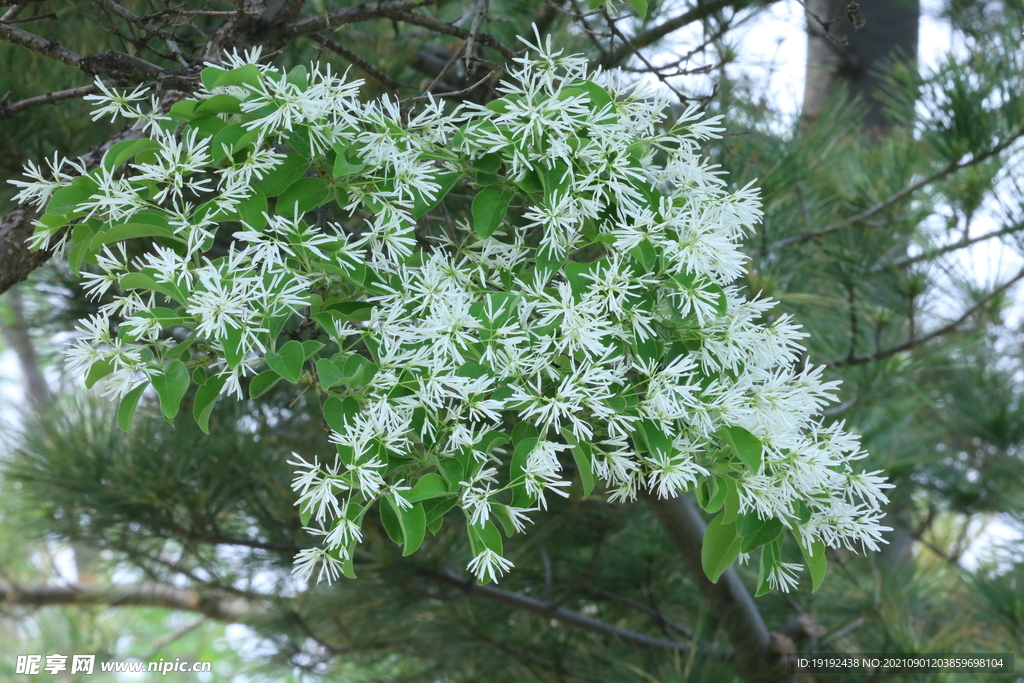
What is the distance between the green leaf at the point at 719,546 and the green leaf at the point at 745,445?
7 cm

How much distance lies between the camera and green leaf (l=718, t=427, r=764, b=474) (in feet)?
1.32

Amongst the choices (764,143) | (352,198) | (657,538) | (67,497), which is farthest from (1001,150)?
(67,497)

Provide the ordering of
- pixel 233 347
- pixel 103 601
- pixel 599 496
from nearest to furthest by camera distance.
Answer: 1. pixel 233 347
2. pixel 599 496
3. pixel 103 601

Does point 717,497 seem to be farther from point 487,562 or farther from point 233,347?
point 233,347

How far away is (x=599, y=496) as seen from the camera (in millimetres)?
1167

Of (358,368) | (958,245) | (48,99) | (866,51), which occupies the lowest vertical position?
(358,368)

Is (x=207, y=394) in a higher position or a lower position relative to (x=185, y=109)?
lower

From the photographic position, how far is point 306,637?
61.3 inches

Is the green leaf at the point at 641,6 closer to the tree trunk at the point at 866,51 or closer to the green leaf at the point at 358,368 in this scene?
the green leaf at the point at 358,368

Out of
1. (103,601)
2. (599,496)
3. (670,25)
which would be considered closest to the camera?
(670,25)

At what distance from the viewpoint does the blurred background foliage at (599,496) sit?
105cm

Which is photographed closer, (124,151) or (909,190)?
(124,151)

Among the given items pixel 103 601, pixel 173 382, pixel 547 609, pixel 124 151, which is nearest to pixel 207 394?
pixel 173 382

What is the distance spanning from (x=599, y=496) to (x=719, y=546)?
71 cm
